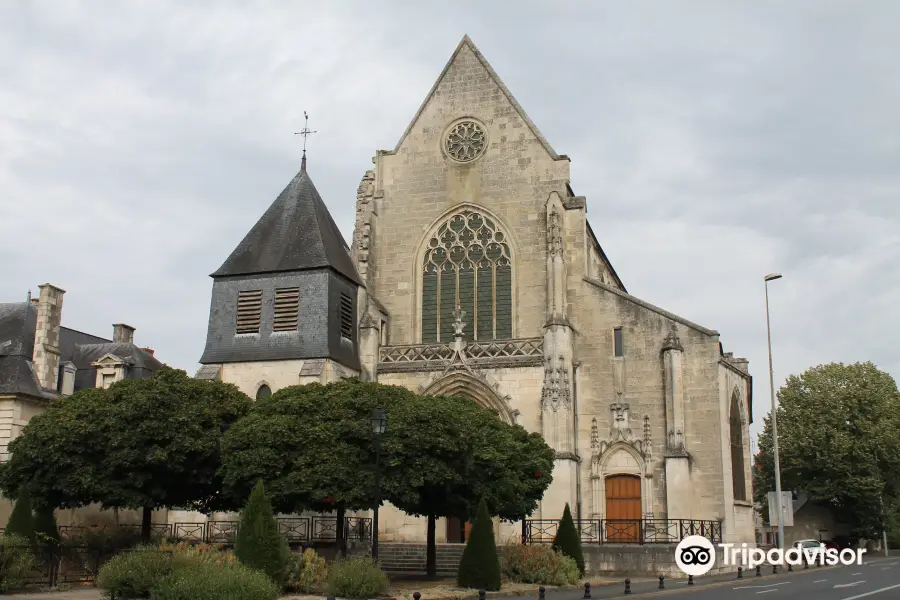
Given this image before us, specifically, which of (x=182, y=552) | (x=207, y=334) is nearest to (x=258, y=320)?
(x=207, y=334)

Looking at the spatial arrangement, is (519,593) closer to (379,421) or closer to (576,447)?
(379,421)

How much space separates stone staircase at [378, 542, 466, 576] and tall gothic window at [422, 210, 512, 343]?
7.62 m

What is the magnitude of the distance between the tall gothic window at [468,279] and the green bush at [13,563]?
17.2m

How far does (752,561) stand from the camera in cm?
3183

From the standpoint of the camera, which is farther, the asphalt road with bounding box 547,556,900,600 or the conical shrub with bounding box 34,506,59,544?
the conical shrub with bounding box 34,506,59,544

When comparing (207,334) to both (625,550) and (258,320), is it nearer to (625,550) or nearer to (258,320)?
(258,320)

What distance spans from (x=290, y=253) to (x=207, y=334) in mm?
4024

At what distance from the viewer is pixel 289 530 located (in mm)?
27703

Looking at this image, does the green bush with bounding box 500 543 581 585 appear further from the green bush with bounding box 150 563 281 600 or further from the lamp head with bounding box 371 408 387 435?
the green bush with bounding box 150 563 281 600

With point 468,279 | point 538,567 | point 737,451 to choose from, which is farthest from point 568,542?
point 468,279

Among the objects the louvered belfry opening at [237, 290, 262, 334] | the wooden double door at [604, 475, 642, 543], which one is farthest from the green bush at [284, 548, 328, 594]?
the wooden double door at [604, 475, 642, 543]

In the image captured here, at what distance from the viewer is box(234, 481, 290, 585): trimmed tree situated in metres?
18.3

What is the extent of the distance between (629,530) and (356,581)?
589 inches

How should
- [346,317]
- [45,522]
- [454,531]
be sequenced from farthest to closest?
[346,317] < [454,531] < [45,522]
